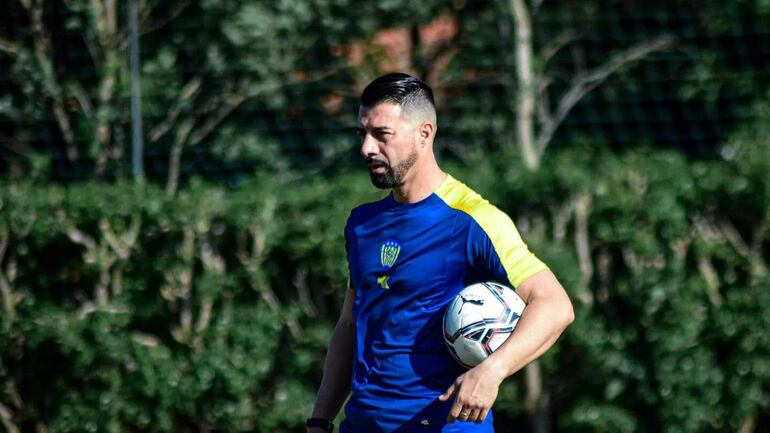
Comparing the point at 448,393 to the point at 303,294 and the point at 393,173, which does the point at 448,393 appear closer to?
the point at 393,173

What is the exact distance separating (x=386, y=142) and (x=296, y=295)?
3.65m

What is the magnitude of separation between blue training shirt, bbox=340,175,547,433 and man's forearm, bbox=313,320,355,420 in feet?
0.67

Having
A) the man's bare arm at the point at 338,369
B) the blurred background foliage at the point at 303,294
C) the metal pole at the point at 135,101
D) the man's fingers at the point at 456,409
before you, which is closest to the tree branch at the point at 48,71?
the blurred background foliage at the point at 303,294

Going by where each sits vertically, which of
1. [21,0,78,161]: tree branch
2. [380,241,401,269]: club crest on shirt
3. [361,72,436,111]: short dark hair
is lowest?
[380,241,401,269]: club crest on shirt

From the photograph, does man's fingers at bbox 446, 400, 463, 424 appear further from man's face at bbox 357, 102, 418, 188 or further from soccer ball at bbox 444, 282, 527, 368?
man's face at bbox 357, 102, 418, 188

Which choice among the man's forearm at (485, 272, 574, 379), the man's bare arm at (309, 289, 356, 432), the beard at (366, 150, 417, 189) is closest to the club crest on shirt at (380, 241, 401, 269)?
the beard at (366, 150, 417, 189)

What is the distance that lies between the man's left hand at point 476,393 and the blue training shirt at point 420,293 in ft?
1.30

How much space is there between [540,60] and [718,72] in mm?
1427

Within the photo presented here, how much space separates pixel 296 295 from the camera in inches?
299

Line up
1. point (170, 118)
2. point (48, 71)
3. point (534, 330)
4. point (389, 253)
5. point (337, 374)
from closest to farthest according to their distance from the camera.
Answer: point (534, 330)
point (389, 253)
point (337, 374)
point (48, 71)
point (170, 118)

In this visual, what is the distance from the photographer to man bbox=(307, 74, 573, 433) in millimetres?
3953

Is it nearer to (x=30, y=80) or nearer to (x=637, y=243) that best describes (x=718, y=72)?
(x=637, y=243)

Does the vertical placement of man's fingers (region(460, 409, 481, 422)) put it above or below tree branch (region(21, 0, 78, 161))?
below

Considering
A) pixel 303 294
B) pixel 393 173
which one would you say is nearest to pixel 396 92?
pixel 393 173
